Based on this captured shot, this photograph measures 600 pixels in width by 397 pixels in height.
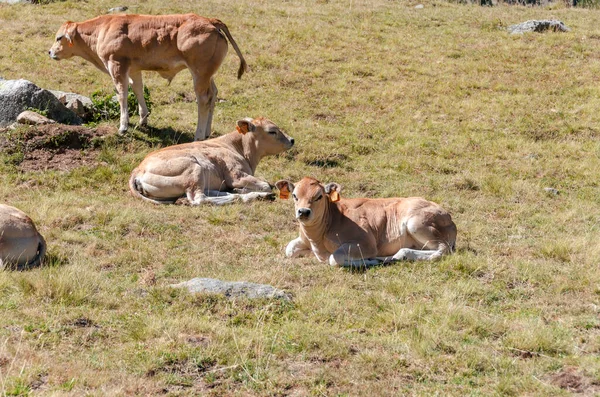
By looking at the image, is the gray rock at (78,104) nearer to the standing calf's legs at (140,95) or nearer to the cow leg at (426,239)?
the standing calf's legs at (140,95)

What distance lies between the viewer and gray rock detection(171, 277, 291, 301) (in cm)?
864

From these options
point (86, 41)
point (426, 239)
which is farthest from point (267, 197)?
point (86, 41)

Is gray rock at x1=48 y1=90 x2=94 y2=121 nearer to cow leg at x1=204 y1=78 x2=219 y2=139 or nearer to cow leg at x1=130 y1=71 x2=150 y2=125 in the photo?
cow leg at x1=130 y1=71 x2=150 y2=125

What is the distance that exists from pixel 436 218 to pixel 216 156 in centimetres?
485

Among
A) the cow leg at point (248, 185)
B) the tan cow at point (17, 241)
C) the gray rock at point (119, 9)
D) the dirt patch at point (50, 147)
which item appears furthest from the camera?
the gray rock at point (119, 9)

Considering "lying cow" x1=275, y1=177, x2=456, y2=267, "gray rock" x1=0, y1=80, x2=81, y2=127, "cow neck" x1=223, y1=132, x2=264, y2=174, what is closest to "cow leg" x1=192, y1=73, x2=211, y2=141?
"cow neck" x1=223, y1=132, x2=264, y2=174

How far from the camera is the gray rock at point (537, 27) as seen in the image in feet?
86.2

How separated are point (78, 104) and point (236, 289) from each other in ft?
33.4

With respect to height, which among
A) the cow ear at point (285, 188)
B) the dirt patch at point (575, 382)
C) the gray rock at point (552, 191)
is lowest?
the gray rock at point (552, 191)

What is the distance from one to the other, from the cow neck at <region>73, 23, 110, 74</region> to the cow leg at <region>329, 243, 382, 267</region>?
9513 mm

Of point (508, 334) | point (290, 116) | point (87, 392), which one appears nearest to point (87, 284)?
point (87, 392)

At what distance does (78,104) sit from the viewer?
1762cm

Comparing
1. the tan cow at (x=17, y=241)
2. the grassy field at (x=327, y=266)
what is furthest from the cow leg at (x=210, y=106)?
the tan cow at (x=17, y=241)

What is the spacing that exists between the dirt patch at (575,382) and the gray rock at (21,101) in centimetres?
1228
